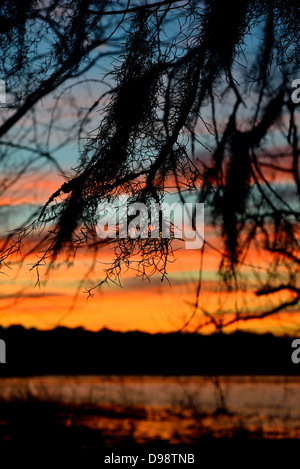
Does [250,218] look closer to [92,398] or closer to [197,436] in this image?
[197,436]

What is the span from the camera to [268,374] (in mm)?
5051

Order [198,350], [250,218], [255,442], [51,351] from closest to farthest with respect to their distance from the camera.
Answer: [255,442], [250,218], [198,350], [51,351]

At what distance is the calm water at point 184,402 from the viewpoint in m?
3.48

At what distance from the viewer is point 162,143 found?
11.0 feet

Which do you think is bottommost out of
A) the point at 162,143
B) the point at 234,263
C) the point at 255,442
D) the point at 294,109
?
the point at 255,442

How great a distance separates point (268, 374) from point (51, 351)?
162 cm

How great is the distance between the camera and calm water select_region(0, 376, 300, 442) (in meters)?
3.48

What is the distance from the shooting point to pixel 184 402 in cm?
418

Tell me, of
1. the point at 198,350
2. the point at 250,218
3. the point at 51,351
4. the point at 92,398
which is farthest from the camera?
the point at 51,351

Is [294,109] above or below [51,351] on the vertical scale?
above

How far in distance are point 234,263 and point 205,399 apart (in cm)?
98

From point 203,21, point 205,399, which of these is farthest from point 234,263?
point 203,21

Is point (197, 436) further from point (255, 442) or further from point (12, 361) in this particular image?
point (12, 361)

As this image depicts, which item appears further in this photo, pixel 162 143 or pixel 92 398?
pixel 92 398
